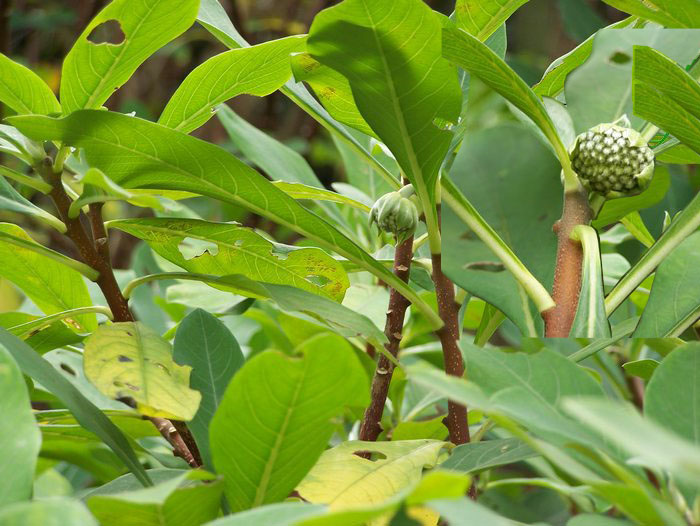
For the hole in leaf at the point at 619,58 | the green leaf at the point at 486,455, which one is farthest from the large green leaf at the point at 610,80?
the green leaf at the point at 486,455

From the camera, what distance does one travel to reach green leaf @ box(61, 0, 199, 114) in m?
0.52

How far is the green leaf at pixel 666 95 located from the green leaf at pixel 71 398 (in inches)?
15.1

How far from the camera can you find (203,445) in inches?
21.0

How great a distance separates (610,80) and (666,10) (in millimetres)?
68

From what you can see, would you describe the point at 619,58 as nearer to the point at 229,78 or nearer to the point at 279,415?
the point at 229,78

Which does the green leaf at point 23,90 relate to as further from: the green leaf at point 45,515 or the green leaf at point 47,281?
the green leaf at point 45,515

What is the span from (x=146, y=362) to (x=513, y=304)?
27 centimetres

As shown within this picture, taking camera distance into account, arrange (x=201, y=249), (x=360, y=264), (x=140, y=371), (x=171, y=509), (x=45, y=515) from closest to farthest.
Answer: (x=45, y=515) < (x=171, y=509) < (x=140, y=371) < (x=360, y=264) < (x=201, y=249)

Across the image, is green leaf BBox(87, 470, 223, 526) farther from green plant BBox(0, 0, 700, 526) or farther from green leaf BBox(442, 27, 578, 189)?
green leaf BBox(442, 27, 578, 189)

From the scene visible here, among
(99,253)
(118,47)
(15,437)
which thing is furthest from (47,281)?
(15,437)

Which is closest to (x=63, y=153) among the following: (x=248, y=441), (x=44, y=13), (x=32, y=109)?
(x=32, y=109)

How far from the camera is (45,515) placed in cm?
28

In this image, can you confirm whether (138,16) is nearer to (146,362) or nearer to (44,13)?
(146,362)

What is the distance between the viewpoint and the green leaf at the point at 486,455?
1.53ft
